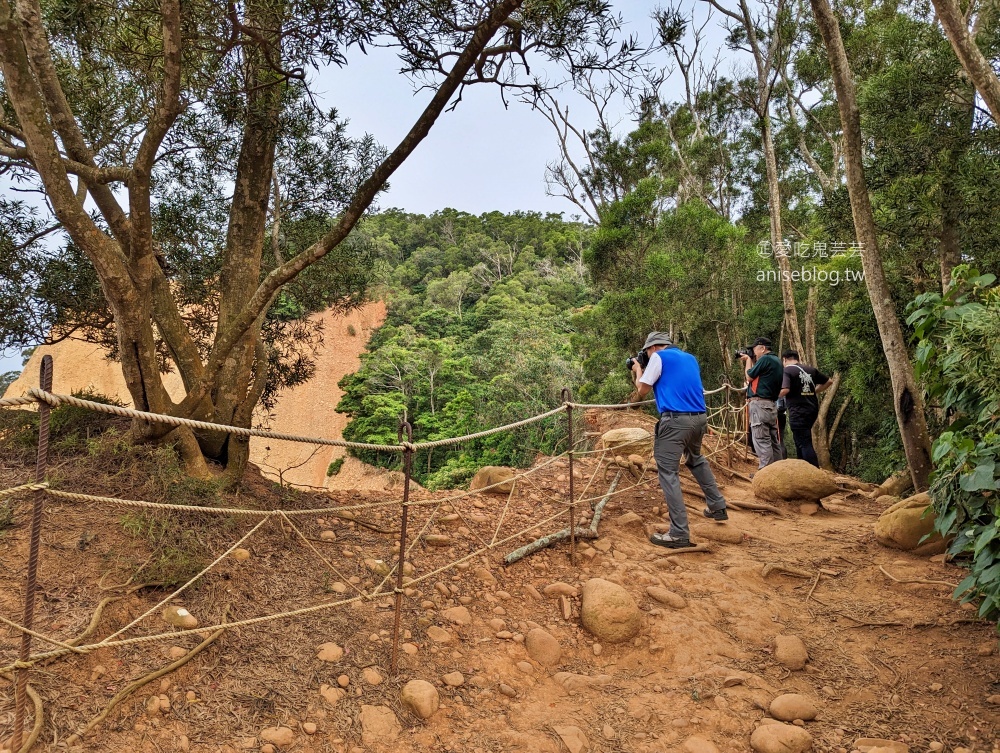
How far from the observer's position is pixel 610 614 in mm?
3316

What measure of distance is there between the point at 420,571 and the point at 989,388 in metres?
3.21

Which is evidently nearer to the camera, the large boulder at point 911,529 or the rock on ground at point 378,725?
the rock on ground at point 378,725

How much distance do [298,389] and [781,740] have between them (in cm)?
3725

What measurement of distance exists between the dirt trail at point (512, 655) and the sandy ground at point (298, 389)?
23.4 metres

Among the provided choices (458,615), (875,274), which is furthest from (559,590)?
(875,274)

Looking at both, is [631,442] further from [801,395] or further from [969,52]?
[969,52]

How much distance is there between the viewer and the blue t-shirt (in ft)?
14.3

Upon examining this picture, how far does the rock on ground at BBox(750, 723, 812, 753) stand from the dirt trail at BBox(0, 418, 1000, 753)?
0.06m

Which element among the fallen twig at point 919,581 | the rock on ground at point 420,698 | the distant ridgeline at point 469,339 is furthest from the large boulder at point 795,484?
the rock on ground at point 420,698

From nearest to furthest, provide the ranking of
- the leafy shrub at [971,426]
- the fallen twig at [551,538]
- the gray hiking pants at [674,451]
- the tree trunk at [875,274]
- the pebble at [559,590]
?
the leafy shrub at [971,426] < the pebble at [559,590] < the fallen twig at [551,538] < the gray hiking pants at [674,451] < the tree trunk at [875,274]

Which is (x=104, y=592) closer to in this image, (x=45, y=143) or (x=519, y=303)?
(x=45, y=143)

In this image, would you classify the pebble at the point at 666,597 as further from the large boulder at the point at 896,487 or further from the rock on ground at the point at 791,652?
the large boulder at the point at 896,487

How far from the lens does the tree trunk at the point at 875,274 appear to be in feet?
16.1

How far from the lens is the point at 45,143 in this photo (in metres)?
2.92
